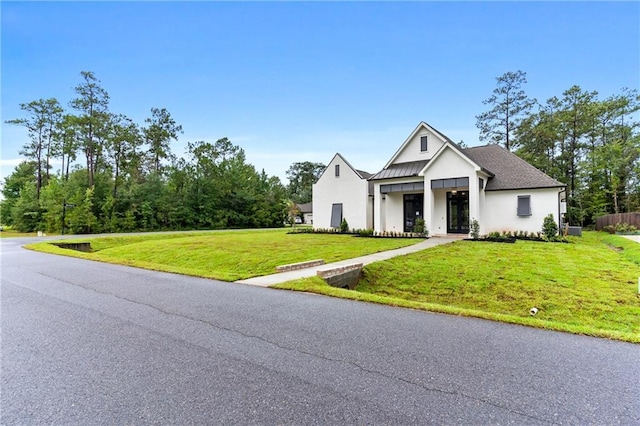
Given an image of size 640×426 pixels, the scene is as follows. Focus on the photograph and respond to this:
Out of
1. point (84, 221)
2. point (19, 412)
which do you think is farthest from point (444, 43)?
point (84, 221)

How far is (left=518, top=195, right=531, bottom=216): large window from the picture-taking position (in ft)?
52.6

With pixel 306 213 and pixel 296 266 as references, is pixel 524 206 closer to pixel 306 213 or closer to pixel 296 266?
pixel 296 266

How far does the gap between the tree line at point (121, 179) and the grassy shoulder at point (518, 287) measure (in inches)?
1183

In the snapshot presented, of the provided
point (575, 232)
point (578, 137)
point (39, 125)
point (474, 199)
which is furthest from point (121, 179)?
point (578, 137)

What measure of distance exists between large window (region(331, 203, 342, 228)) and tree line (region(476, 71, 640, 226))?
21.5 m

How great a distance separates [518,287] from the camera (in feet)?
24.5

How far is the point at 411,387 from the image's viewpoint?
2.67 meters

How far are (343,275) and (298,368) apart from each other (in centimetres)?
520

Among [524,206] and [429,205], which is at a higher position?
[429,205]

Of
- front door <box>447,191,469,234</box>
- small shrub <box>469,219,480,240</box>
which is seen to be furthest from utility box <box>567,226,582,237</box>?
small shrub <box>469,219,480,240</box>

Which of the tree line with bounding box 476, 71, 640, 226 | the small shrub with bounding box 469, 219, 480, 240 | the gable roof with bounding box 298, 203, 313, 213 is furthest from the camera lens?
the gable roof with bounding box 298, 203, 313, 213

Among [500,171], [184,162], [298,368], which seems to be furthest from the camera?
[184,162]

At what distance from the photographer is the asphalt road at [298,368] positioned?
2.34 metres

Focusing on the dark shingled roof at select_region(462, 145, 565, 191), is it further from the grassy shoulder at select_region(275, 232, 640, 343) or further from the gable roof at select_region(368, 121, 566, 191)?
the grassy shoulder at select_region(275, 232, 640, 343)
